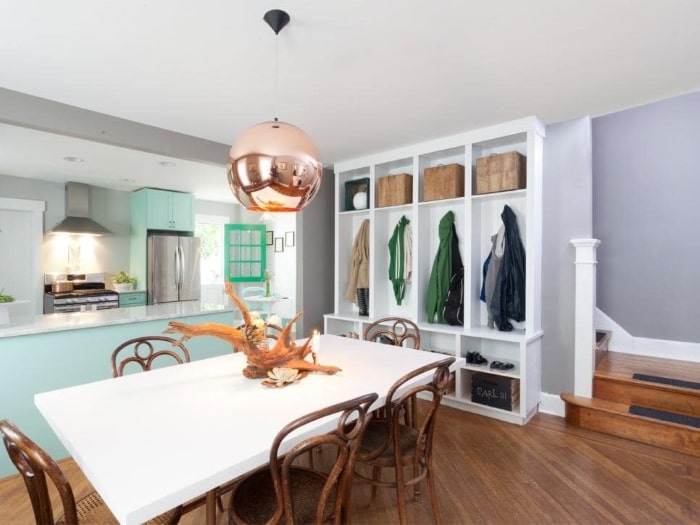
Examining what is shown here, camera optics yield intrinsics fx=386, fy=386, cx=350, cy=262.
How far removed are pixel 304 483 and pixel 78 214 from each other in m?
5.21

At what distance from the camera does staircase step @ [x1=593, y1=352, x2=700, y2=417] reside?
2.68 meters

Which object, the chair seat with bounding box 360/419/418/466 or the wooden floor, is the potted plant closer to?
the wooden floor

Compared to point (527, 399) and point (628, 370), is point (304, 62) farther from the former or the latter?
point (628, 370)

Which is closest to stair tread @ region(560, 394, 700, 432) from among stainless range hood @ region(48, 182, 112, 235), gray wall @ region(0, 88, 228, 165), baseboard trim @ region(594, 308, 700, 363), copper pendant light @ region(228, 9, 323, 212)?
baseboard trim @ region(594, 308, 700, 363)

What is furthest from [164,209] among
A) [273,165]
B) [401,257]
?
[273,165]

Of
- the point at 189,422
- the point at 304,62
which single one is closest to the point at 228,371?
the point at 189,422

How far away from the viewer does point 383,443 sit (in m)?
1.73

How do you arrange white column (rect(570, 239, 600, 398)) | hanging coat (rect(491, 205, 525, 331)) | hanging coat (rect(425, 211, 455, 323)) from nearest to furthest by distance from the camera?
white column (rect(570, 239, 600, 398))
hanging coat (rect(491, 205, 525, 331))
hanging coat (rect(425, 211, 455, 323))

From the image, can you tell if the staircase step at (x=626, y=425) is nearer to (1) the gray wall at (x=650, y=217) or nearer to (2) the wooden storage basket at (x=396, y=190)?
(1) the gray wall at (x=650, y=217)

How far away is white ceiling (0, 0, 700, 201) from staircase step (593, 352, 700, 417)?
1996mm

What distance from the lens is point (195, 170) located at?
4.53 metres

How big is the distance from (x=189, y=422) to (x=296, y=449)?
459 millimetres

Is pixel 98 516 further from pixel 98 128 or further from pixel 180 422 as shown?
pixel 98 128

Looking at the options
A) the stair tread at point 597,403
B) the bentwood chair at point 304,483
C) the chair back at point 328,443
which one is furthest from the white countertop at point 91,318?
the stair tread at point 597,403
